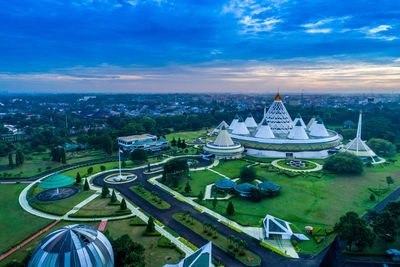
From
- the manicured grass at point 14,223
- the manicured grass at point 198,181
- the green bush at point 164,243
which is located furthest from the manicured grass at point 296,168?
the manicured grass at point 14,223

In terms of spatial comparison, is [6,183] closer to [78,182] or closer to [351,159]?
[78,182]

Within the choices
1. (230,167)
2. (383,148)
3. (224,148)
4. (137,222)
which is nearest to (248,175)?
(230,167)

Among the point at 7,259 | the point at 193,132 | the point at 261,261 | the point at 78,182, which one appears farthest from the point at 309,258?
the point at 193,132

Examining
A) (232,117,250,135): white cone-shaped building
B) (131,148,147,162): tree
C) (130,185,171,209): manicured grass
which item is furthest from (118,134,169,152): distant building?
(130,185,171,209): manicured grass

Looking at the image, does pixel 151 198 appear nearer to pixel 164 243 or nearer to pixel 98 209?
pixel 98 209

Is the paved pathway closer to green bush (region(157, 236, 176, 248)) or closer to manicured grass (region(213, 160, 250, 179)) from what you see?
green bush (region(157, 236, 176, 248))
